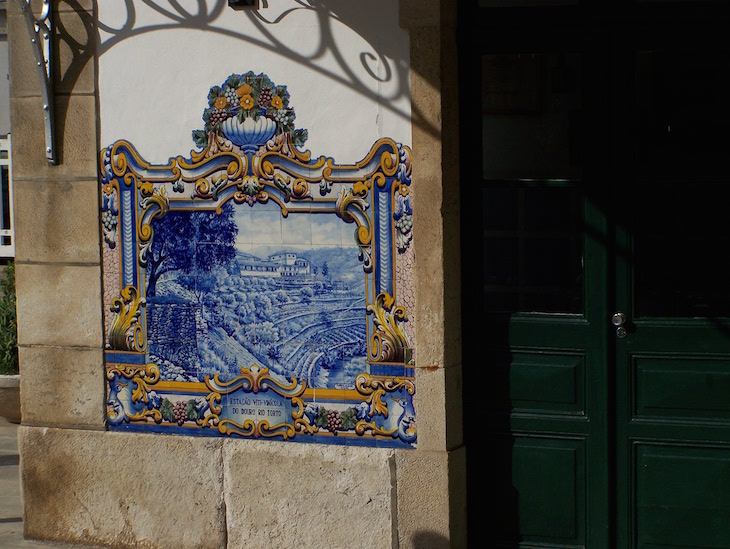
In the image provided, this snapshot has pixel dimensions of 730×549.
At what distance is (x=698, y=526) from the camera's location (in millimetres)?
5164

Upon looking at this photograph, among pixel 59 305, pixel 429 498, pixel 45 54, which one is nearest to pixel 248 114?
pixel 45 54

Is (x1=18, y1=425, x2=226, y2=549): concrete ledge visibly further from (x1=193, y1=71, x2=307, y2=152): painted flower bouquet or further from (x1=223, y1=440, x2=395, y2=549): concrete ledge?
(x1=193, y1=71, x2=307, y2=152): painted flower bouquet

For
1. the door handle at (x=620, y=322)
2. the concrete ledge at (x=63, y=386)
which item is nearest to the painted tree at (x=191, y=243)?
the concrete ledge at (x=63, y=386)

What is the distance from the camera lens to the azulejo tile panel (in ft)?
17.3

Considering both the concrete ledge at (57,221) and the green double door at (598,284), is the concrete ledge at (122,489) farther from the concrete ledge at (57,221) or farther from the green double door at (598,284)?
the green double door at (598,284)

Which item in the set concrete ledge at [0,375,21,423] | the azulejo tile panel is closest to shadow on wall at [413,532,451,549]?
the azulejo tile panel

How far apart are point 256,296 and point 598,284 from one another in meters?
1.70

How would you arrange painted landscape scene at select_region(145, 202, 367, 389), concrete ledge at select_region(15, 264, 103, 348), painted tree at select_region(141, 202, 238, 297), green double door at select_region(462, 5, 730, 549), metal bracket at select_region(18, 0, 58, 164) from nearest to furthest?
green double door at select_region(462, 5, 730, 549)
painted landscape scene at select_region(145, 202, 367, 389)
painted tree at select_region(141, 202, 238, 297)
metal bracket at select_region(18, 0, 58, 164)
concrete ledge at select_region(15, 264, 103, 348)

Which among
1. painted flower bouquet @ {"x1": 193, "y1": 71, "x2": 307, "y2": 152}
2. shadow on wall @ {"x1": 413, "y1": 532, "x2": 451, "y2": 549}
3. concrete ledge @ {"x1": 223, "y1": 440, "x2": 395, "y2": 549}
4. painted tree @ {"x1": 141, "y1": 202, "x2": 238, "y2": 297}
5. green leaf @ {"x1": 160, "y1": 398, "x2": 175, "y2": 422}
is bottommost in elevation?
shadow on wall @ {"x1": 413, "y1": 532, "x2": 451, "y2": 549}

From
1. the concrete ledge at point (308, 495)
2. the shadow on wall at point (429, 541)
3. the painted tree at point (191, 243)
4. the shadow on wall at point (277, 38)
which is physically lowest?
the shadow on wall at point (429, 541)

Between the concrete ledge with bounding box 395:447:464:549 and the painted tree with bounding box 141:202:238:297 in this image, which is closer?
the concrete ledge with bounding box 395:447:464:549

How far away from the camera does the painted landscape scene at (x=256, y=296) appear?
5.35 m

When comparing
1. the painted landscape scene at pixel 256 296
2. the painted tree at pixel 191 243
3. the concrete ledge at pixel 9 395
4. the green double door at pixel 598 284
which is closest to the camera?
the green double door at pixel 598 284

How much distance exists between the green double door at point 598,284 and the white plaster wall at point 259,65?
1.56ft
